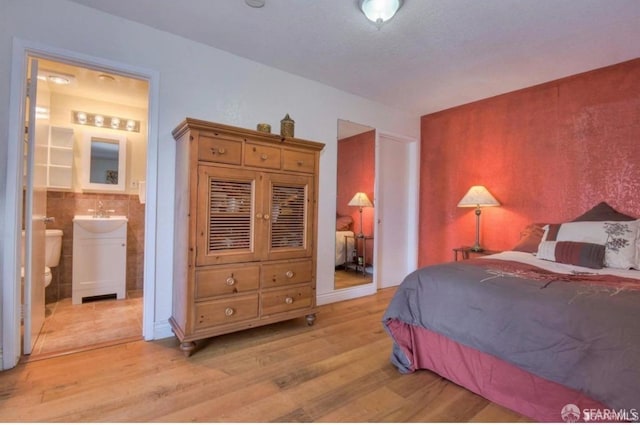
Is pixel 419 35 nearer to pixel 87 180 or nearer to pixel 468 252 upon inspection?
pixel 468 252

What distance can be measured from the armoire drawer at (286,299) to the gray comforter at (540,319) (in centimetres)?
82

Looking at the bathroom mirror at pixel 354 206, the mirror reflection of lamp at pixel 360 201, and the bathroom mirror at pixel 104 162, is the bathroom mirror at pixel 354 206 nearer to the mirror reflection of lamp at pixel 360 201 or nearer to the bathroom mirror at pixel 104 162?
the mirror reflection of lamp at pixel 360 201

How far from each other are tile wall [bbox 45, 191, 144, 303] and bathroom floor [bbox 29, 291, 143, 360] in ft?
0.69

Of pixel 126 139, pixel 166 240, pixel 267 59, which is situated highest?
pixel 267 59

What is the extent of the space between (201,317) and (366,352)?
1218mm

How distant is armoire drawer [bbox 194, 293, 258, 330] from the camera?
7.02 ft

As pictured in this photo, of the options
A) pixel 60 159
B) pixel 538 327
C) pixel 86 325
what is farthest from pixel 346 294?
pixel 60 159

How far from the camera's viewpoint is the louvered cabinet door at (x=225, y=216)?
7.01ft

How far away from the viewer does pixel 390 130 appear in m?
3.98

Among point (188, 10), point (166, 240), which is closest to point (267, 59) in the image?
point (188, 10)

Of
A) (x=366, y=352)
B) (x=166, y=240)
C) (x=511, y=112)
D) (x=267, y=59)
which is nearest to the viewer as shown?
(x=366, y=352)

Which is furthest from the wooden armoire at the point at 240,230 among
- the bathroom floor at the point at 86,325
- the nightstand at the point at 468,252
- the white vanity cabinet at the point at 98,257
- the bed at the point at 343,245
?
the nightstand at the point at 468,252

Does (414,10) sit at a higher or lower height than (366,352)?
higher

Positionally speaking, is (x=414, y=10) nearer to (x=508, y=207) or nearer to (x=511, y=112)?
(x=511, y=112)
